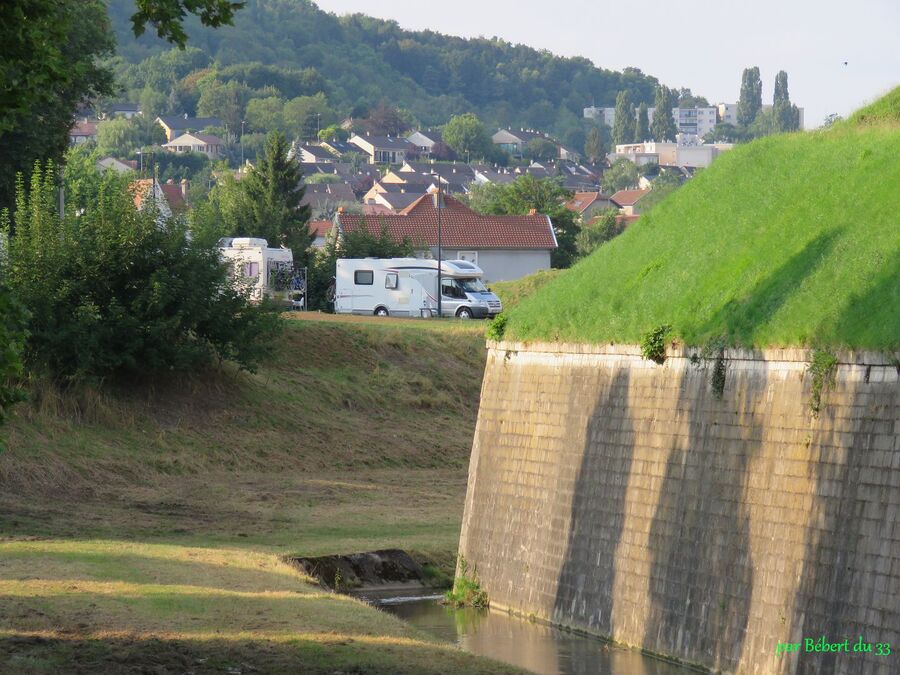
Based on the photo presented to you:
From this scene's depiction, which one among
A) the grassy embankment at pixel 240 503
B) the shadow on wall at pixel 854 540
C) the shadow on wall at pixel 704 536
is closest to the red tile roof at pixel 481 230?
the grassy embankment at pixel 240 503

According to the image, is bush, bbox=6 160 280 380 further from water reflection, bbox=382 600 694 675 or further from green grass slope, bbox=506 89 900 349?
water reflection, bbox=382 600 694 675

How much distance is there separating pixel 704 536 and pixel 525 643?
330cm

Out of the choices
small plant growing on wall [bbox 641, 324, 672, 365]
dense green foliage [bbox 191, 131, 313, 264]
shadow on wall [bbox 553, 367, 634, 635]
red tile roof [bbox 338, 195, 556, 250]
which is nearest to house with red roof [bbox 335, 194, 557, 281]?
red tile roof [bbox 338, 195, 556, 250]

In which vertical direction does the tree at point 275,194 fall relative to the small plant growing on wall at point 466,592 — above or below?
above

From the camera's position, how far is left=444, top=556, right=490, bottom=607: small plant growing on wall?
21.2 metres

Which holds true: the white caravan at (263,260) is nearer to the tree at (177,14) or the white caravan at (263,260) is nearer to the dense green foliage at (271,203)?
the dense green foliage at (271,203)

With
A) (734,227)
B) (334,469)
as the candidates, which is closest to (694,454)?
(734,227)

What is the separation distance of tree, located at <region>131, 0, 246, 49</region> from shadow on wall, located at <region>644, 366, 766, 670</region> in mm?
7383

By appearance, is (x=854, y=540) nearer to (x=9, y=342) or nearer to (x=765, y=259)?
(x=765, y=259)

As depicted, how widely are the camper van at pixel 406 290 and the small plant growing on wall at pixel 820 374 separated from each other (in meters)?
41.2

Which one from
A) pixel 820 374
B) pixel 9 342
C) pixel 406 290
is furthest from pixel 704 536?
pixel 406 290

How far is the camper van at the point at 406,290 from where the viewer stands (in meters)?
56.1

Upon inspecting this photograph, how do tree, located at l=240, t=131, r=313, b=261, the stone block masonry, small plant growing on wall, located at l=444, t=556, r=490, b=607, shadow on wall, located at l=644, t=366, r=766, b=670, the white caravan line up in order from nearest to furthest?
1. the stone block masonry
2. shadow on wall, located at l=644, t=366, r=766, b=670
3. small plant growing on wall, located at l=444, t=556, r=490, b=607
4. the white caravan
5. tree, located at l=240, t=131, r=313, b=261

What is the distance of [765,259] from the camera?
678 inches
